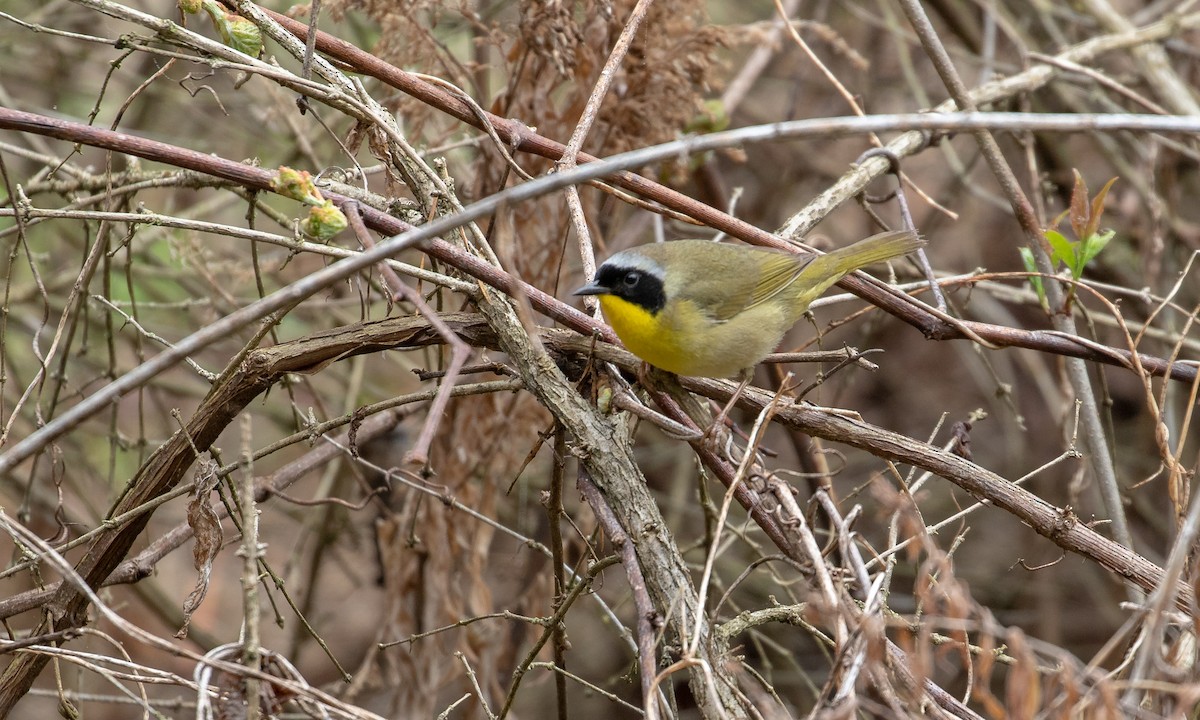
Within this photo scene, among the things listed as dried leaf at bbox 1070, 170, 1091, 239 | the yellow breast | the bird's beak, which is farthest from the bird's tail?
the bird's beak

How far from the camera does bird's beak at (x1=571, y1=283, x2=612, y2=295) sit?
9.31 ft

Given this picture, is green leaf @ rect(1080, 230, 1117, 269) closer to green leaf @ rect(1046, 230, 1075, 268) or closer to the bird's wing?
green leaf @ rect(1046, 230, 1075, 268)

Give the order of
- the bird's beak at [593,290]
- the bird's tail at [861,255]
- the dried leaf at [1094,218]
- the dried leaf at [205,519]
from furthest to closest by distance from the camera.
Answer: the bird's tail at [861,255]
the bird's beak at [593,290]
the dried leaf at [1094,218]
the dried leaf at [205,519]

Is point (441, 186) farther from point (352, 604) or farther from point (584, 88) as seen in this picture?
point (352, 604)

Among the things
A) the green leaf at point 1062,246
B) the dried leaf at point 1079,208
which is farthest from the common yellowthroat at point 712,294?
the dried leaf at point 1079,208

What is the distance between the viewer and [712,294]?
133 inches

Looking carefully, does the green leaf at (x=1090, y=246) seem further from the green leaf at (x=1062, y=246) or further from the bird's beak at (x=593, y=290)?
the bird's beak at (x=593, y=290)

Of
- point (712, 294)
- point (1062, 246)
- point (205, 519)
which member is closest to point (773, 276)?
point (712, 294)

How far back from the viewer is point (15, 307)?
5.04 meters

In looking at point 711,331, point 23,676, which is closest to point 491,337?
point 711,331

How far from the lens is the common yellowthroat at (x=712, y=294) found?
2.91 meters

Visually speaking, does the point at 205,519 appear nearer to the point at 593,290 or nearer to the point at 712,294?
the point at 593,290

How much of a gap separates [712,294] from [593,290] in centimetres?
65

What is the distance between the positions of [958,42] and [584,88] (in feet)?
11.5
